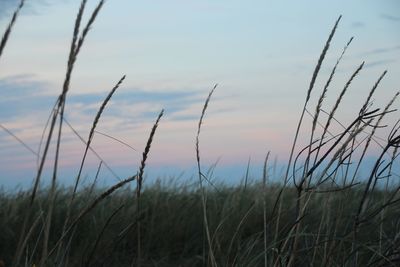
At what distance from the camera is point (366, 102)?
5.53 feet

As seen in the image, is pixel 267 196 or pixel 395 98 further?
pixel 267 196

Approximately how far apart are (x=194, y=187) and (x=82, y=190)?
39.4 inches

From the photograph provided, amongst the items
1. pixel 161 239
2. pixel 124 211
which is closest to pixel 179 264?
pixel 161 239

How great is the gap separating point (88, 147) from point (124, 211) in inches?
98.0

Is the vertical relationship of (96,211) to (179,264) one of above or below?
above

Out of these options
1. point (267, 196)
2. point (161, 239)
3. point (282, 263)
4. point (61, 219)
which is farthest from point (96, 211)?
point (282, 263)

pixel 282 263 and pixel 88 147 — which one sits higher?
pixel 88 147

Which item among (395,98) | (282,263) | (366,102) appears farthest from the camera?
(395,98)

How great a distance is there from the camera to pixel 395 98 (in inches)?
77.6

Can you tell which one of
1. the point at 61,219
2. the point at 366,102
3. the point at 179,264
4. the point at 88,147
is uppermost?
the point at 366,102

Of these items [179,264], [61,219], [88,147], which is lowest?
[179,264]

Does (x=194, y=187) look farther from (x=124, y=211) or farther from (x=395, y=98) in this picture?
(x=395, y=98)

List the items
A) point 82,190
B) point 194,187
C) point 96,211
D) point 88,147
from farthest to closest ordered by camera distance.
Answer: point 194,187 → point 82,190 → point 96,211 → point 88,147

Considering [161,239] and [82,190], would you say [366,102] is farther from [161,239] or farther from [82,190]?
[82,190]
